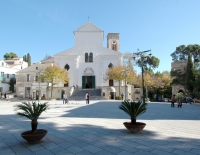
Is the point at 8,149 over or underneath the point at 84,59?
underneath

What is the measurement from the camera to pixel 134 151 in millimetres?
4699

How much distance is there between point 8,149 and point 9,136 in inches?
64.1

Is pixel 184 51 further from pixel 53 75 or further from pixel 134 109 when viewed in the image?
pixel 134 109

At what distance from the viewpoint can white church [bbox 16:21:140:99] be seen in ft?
129

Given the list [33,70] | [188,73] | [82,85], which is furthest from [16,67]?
[188,73]

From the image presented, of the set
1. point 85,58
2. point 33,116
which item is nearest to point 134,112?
point 33,116

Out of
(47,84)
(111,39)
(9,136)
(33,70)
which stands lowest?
(9,136)

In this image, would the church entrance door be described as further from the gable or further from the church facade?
Answer: the gable

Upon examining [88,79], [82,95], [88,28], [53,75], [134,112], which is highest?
[88,28]

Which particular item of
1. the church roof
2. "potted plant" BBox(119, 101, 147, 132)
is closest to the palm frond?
"potted plant" BBox(119, 101, 147, 132)

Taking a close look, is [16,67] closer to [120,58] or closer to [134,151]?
[120,58]

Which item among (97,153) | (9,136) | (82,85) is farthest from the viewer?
(82,85)

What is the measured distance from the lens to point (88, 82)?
40812 millimetres

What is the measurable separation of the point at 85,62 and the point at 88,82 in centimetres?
484
